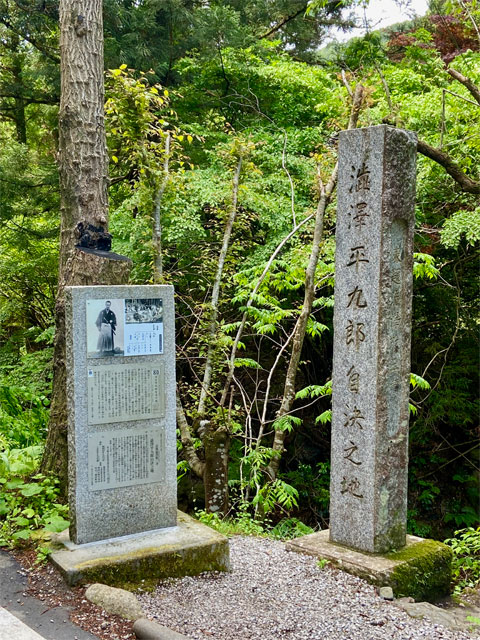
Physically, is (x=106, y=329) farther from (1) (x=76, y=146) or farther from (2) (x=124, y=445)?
(1) (x=76, y=146)

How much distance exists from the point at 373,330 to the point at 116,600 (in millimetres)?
2509

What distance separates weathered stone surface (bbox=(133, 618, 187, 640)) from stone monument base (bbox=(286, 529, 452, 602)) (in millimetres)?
1680

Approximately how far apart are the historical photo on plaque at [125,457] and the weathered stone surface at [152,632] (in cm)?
111

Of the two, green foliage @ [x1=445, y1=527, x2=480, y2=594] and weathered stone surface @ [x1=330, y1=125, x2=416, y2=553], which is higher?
weathered stone surface @ [x1=330, y1=125, x2=416, y2=553]

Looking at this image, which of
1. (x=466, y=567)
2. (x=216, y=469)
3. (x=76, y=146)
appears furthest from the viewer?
(x=216, y=469)

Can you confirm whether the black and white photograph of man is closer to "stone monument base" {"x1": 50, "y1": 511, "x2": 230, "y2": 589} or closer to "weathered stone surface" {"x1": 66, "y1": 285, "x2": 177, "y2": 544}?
"weathered stone surface" {"x1": 66, "y1": 285, "x2": 177, "y2": 544}

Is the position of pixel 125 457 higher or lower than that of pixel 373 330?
lower

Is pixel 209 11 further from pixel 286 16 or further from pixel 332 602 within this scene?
pixel 332 602

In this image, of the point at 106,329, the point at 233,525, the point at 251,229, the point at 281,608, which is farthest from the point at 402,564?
the point at 251,229

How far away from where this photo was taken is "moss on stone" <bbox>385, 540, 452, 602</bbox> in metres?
4.34

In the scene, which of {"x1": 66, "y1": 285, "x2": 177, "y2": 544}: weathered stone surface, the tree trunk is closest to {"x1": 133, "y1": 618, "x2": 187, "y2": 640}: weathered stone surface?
{"x1": 66, "y1": 285, "x2": 177, "y2": 544}: weathered stone surface

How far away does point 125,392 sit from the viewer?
4262 mm

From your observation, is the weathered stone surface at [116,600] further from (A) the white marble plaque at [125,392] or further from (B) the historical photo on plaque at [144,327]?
(B) the historical photo on plaque at [144,327]

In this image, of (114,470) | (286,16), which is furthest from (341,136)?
(286,16)
